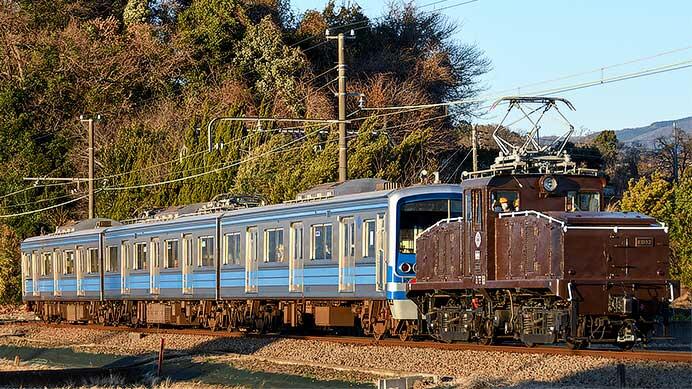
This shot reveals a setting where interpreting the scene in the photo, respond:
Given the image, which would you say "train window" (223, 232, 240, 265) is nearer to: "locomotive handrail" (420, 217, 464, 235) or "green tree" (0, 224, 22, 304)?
"locomotive handrail" (420, 217, 464, 235)

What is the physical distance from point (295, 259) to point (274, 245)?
1172mm

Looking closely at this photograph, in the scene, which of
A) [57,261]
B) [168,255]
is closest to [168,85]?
[57,261]

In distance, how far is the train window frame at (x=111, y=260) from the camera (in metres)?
37.9

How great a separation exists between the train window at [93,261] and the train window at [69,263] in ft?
5.68

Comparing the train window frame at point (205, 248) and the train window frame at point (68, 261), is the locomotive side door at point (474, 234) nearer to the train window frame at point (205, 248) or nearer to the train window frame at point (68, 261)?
the train window frame at point (205, 248)

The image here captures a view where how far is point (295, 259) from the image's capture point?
2780 cm

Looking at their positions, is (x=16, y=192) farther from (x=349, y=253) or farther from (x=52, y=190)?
(x=349, y=253)

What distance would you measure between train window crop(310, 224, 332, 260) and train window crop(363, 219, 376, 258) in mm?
1431

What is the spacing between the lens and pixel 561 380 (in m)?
16.8

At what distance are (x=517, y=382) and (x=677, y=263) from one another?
1920cm

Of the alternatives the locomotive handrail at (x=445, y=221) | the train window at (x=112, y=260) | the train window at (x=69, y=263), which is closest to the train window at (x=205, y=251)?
the train window at (x=112, y=260)

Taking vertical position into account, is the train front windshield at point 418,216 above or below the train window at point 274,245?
above

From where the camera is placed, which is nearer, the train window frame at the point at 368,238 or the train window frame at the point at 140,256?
the train window frame at the point at 368,238

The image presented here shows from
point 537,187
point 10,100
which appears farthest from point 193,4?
point 537,187
